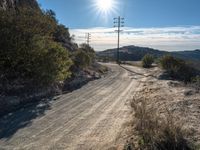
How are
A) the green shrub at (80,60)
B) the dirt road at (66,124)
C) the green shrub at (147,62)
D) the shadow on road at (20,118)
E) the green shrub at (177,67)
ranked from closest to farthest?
the dirt road at (66,124)
the shadow on road at (20,118)
the green shrub at (80,60)
the green shrub at (177,67)
the green shrub at (147,62)

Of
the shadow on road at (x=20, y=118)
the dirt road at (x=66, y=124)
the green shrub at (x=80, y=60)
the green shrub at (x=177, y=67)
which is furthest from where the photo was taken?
the green shrub at (x=177, y=67)

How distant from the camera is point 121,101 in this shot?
2295cm

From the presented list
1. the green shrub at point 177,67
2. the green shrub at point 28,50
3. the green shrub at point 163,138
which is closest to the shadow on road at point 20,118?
the green shrub at point 28,50

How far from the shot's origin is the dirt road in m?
12.4

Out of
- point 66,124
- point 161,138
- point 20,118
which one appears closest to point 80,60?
point 20,118

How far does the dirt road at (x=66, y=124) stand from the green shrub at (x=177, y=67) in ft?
97.6

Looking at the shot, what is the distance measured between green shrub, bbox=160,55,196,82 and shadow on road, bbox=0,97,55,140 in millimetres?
33718

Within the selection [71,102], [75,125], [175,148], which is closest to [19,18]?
[71,102]

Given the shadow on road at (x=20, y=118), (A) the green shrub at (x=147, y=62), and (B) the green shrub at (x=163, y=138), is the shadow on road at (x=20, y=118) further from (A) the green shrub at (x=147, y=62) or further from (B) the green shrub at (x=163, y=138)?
(A) the green shrub at (x=147, y=62)

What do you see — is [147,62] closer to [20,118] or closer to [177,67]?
[177,67]

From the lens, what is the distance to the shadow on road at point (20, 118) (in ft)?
46.1

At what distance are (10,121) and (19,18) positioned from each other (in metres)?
10.1

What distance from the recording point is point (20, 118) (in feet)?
55.1

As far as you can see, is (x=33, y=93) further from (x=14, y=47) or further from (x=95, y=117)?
(x=95, y=117)
